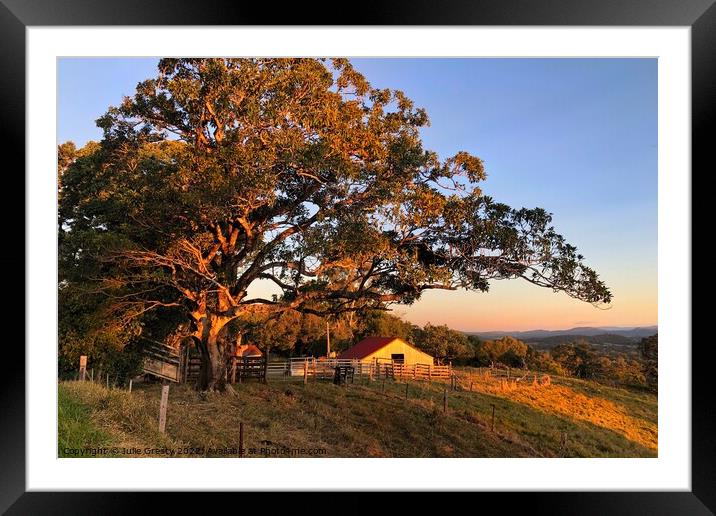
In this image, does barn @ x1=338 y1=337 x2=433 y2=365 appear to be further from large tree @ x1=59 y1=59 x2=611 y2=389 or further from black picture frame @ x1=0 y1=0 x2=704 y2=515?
black picture frame @ x1=0 y1=0 x2=704 y2=515

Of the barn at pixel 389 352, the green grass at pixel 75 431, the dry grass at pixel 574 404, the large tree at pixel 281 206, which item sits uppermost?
the large tree at pixel 281 206

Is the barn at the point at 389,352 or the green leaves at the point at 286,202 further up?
the green leaves at the point at 286,202

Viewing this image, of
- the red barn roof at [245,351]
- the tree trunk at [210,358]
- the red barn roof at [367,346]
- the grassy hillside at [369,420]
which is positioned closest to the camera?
the grassy hillside at [369,420]

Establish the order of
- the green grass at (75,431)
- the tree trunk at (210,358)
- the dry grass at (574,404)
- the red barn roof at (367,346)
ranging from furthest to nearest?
the red barn roof at (367,346), the tree trunk at (210,358), the dry grass at (574,404), the green grass at (75,431)

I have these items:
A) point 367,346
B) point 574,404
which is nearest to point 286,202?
point 367,346

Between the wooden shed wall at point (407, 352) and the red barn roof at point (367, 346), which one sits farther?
the red barn roof at point (367, 346)

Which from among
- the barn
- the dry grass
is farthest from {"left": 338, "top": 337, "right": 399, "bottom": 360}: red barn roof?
the dry grass

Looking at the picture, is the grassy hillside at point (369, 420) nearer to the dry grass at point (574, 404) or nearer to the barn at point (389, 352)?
the dry grass at point (574, 404)

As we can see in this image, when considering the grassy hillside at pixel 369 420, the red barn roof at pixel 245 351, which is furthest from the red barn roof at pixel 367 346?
the red barn roof at pixel 245 351
